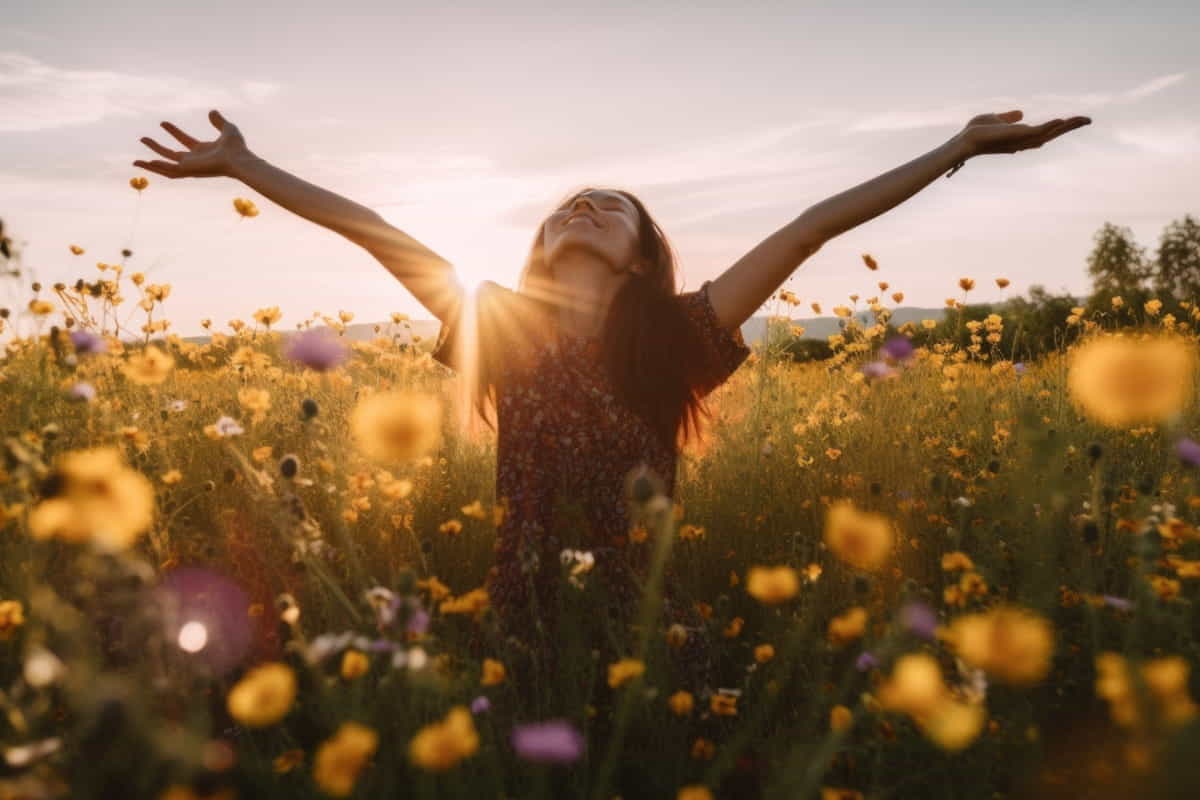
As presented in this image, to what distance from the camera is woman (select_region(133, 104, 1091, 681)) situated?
2.33 meters

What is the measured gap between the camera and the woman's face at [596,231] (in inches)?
101

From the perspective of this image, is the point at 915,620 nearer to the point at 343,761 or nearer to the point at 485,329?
the point at 343,761

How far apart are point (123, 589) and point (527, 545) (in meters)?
0.74

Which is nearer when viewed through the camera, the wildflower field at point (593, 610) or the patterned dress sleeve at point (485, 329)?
the wildflower field at point (593, 610)

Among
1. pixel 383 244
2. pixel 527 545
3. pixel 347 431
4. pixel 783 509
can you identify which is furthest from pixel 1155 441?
pixel 347 431

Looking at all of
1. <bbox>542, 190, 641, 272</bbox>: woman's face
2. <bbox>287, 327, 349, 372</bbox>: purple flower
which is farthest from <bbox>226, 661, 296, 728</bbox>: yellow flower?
<bbox>542, 190, 641, 272</bbox>: woman's face

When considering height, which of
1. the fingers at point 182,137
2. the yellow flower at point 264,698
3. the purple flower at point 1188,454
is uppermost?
the fingers at point 182,137

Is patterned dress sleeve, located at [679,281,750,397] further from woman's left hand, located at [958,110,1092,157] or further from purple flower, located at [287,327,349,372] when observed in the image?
purple flower, located at [287,327,349,372]

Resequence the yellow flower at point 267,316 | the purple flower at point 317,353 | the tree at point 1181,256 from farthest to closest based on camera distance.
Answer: the tree at point 1181,256, the yellow flower at point 267,316, the purple flower at point 317,353

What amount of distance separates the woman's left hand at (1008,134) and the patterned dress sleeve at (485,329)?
1.52m

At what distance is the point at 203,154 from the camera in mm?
2580

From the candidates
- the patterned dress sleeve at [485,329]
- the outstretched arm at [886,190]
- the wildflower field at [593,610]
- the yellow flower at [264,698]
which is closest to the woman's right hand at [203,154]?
the wildflower field at [593,610]

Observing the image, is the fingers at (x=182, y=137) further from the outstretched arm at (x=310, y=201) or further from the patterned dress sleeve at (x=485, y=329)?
the patterned dress sleeve at (x=485, y=329)

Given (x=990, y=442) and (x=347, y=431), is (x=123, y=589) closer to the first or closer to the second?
(x=347, y=431)
